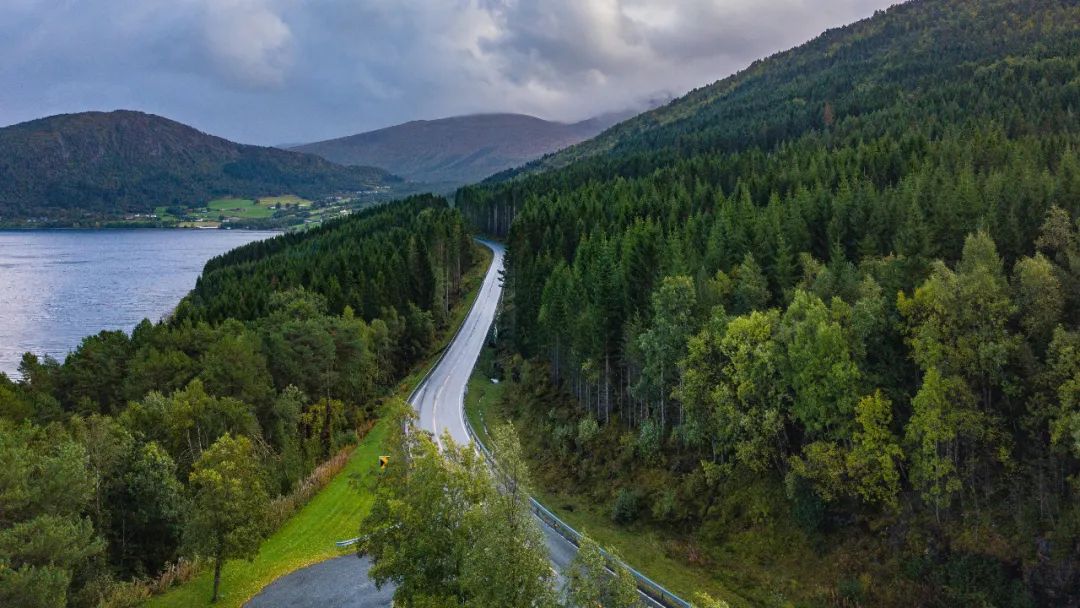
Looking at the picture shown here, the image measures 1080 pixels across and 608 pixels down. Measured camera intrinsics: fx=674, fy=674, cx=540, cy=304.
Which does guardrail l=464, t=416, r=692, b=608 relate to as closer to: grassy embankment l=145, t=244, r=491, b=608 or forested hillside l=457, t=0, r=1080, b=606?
forested hillside l=457, t=0, r=1080, b=606

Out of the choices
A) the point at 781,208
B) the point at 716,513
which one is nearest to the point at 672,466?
the point at 716,513

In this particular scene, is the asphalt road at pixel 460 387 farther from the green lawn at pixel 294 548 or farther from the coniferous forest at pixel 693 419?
the green lawn at pixel 294 548

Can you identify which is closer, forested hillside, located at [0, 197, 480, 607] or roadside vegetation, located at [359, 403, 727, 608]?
roadside vegetation, located at [359, 403, 727, 608]

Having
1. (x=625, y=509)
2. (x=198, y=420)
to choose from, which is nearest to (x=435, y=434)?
(x=198, y=420)

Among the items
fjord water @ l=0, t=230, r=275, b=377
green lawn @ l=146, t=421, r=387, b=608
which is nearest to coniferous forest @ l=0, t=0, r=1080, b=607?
green lawn @ l=146, t=421, r=387, b=608

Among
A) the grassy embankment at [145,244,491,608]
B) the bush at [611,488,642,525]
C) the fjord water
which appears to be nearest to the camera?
the grassy embankment at [145,244,491,608]
